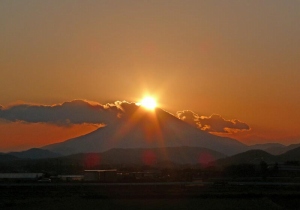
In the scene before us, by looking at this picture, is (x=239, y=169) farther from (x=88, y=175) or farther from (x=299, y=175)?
(x=88, y=175)

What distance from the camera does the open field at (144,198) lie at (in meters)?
37.9

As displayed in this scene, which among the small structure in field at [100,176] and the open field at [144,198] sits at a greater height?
the small structure in field at [100,176]

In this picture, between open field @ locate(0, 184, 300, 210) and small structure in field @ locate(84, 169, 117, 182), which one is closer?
open field @ locate(0, 184, 300, 210)

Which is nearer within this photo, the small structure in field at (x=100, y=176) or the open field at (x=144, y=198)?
the open field at (x=144, y=198)

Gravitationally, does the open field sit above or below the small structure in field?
below

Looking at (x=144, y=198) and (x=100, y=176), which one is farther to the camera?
(x=100, y=176)

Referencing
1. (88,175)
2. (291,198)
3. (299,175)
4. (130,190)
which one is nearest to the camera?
(291,198)

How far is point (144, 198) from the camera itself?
1718 inches

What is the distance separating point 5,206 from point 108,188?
58.9ft

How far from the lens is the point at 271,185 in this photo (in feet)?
187

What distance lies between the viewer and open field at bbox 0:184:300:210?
124ft

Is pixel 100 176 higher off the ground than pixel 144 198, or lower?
higher

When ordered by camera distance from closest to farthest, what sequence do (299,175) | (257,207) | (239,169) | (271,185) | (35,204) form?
(257,207) < (35,204) < (271,185) < (299,175) < (239,169)

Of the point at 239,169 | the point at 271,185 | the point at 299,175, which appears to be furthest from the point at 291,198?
the point at 239,169
